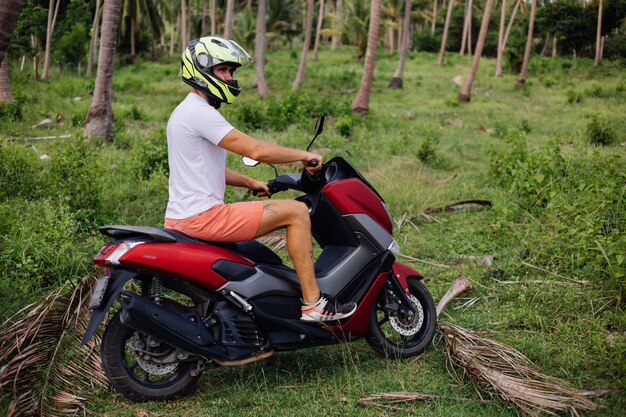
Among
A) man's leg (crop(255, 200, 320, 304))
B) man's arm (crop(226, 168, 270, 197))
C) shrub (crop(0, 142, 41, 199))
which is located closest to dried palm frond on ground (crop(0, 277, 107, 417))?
man's arm (crop(226, 168, 270, 197))

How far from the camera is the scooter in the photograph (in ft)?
13.1

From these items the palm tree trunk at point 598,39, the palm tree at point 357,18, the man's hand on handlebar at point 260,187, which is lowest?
the man's hand on handlebar at point 260,187

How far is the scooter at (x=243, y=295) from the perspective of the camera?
13.1ft

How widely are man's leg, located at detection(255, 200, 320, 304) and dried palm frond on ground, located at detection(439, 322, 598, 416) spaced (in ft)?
3.44

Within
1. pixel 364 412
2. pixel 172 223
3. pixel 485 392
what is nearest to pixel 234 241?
pixel 172 223

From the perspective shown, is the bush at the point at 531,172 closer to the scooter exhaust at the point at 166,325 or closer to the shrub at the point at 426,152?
the shrub at the point at 426,152

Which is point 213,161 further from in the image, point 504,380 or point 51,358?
point 504,380

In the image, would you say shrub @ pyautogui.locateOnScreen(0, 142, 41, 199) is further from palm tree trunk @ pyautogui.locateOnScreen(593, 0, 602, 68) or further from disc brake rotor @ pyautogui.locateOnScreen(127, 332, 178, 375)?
palm tree trunk @ pyautogui.locateOnScreen(593, 0, 602, 68)

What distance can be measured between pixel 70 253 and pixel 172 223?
2.23 meters

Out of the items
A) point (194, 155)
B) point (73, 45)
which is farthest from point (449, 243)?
point (73, 45)

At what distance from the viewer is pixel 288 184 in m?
4.59

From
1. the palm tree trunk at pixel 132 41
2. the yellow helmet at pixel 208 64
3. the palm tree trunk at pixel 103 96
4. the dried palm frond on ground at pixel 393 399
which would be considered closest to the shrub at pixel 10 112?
the palm tree trunk at pixel 103 96

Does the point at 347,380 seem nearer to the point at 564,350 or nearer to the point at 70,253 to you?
the point at 564,350

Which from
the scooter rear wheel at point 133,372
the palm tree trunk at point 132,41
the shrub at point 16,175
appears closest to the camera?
the scooter rear wheel at point 133,372
